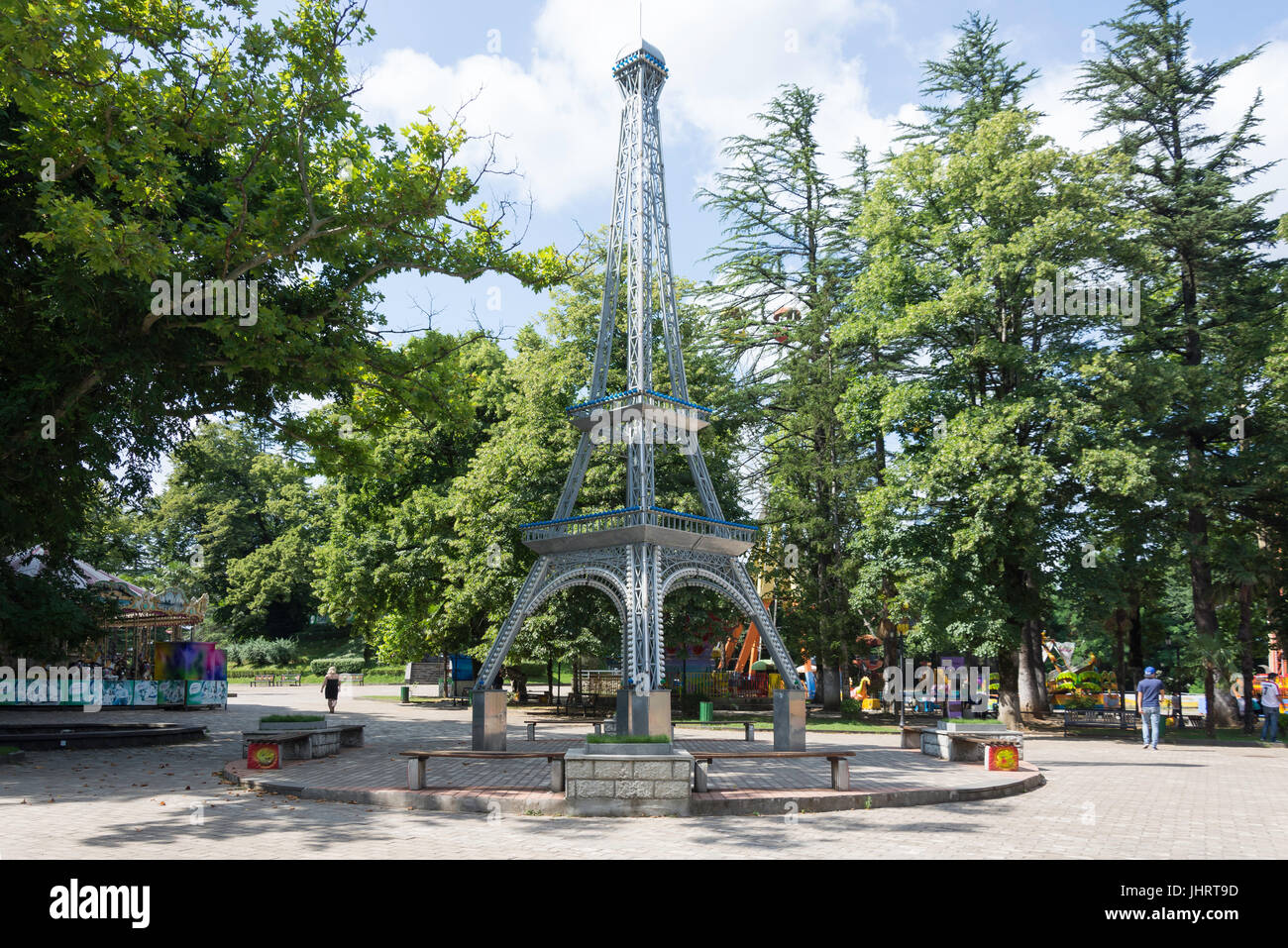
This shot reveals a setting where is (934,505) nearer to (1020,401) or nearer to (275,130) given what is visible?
(1020,401)

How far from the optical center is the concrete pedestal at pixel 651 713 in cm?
1605

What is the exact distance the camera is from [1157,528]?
2820 cm

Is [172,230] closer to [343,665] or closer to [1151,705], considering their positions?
[1151,705]

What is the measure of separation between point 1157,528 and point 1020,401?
6.65 m

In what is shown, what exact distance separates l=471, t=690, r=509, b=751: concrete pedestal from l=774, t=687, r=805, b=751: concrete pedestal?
582cm

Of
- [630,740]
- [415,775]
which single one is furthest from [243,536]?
[630,740]

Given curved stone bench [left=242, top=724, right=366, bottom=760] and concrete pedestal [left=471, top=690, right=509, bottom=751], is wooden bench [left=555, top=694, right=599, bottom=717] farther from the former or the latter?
curved stone bench [left=242, top=724, right=366, bottom=760]

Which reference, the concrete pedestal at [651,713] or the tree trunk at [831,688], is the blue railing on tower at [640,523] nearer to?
the concrete pedestal at [651,713]

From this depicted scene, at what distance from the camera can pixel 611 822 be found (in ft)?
37.4

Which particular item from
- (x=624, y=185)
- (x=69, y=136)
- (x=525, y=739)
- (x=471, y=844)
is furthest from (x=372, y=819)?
(x=624, y=185)

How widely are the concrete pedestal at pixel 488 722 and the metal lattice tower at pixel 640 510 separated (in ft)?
2.66

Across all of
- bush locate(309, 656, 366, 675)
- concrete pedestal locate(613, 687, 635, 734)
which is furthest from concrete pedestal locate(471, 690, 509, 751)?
bush locate(309, 656, 366, 675)

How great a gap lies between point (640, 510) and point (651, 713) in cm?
450

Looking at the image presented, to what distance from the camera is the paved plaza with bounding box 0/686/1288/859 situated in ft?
30.9
